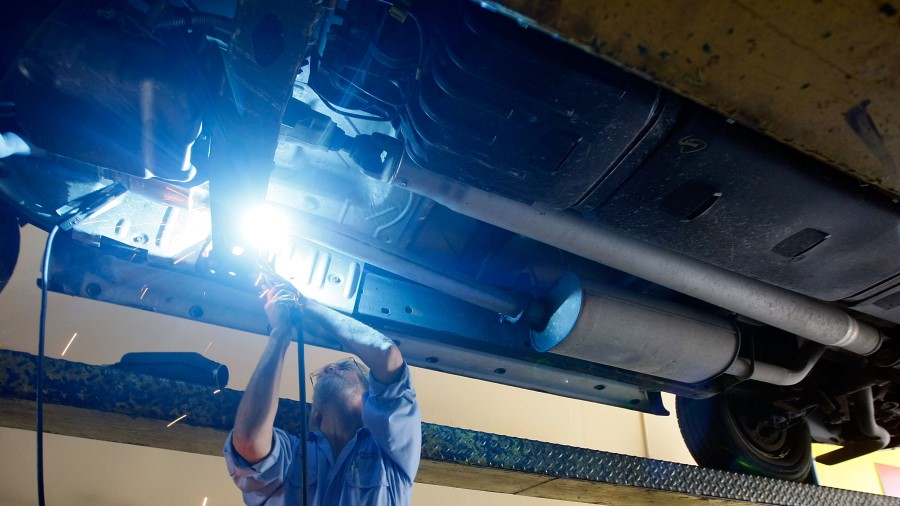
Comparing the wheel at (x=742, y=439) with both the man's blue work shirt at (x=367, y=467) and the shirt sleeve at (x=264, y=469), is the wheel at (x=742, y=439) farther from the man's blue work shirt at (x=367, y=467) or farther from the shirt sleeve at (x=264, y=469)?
the shirt sleeve at (x=264, y=469)

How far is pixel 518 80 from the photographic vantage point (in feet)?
2.37

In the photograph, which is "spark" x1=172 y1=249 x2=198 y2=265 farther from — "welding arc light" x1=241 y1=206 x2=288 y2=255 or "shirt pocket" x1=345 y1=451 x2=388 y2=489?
"shirt pocket" x1=345 y1=451 x2=388 y2=489

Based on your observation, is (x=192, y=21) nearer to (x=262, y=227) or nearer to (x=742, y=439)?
(x=262, y=227)

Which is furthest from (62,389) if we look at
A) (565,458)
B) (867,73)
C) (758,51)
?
(867,73)

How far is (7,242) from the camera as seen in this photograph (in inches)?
44.5

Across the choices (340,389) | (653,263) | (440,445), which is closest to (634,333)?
(653,263)

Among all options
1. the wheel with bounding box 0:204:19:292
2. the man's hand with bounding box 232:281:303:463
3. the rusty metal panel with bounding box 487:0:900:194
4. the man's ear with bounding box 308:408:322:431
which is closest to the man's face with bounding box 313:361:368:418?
the man's ear with bounding box 308:408:322:431

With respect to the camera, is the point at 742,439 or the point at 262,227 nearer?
the point at 262,227

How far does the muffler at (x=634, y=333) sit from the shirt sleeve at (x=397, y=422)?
1.33 feet

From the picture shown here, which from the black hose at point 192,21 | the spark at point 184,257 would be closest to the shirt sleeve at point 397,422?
the spark at point 184,257

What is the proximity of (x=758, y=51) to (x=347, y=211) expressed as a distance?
100 centimetres

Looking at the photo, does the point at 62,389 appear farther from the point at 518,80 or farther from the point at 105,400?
the point at 518,80

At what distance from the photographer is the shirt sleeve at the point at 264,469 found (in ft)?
3.43

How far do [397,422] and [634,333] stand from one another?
648mm
